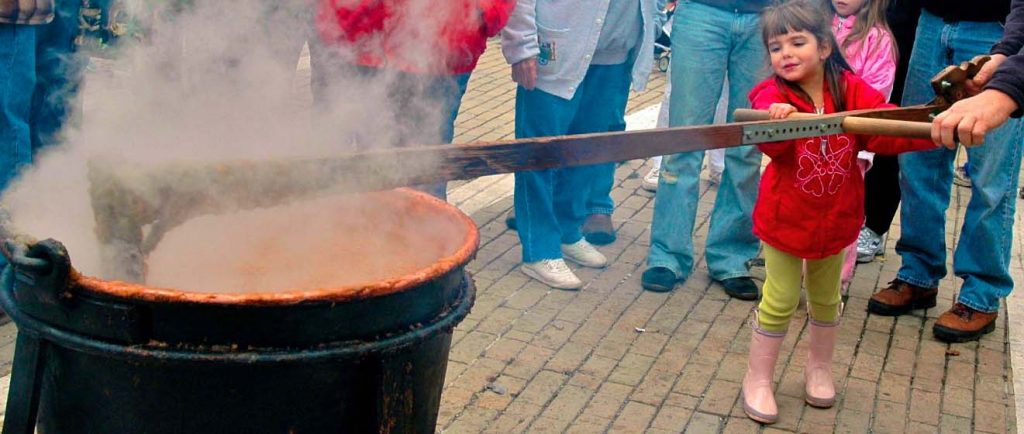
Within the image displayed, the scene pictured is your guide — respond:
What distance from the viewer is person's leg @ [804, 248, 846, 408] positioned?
156 inches

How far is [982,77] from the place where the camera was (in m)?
3.70

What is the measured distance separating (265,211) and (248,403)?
804mm

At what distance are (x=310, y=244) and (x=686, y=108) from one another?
7.95ft

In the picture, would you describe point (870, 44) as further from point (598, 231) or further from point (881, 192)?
point (598, 231)

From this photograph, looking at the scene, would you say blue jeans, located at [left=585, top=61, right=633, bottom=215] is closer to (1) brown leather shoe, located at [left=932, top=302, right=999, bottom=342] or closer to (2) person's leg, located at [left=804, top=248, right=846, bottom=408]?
(2) person's leg, located at [left=804, top=248, right=846, bottom=408]

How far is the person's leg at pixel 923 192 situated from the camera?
15.6 feet

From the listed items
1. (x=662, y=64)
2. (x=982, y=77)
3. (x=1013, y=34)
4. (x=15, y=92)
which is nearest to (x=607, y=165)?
(x=1013, y=34)

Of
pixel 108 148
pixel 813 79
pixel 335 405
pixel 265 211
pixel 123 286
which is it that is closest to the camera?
pixel 123 286

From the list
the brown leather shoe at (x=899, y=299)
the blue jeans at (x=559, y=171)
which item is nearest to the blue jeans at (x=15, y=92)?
the blue jeans at (x=559, y=171)

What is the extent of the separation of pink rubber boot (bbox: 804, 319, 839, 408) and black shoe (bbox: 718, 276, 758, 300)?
3.10 ft

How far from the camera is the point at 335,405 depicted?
2443mm

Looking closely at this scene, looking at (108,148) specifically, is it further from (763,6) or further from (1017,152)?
(1017,152)

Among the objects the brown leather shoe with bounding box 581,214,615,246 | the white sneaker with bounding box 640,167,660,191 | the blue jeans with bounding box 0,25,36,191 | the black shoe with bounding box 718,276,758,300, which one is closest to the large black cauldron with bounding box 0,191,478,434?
the blue jeans with bounding box 0,25,36,191

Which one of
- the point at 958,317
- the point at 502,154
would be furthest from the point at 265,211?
the point at 958,317
